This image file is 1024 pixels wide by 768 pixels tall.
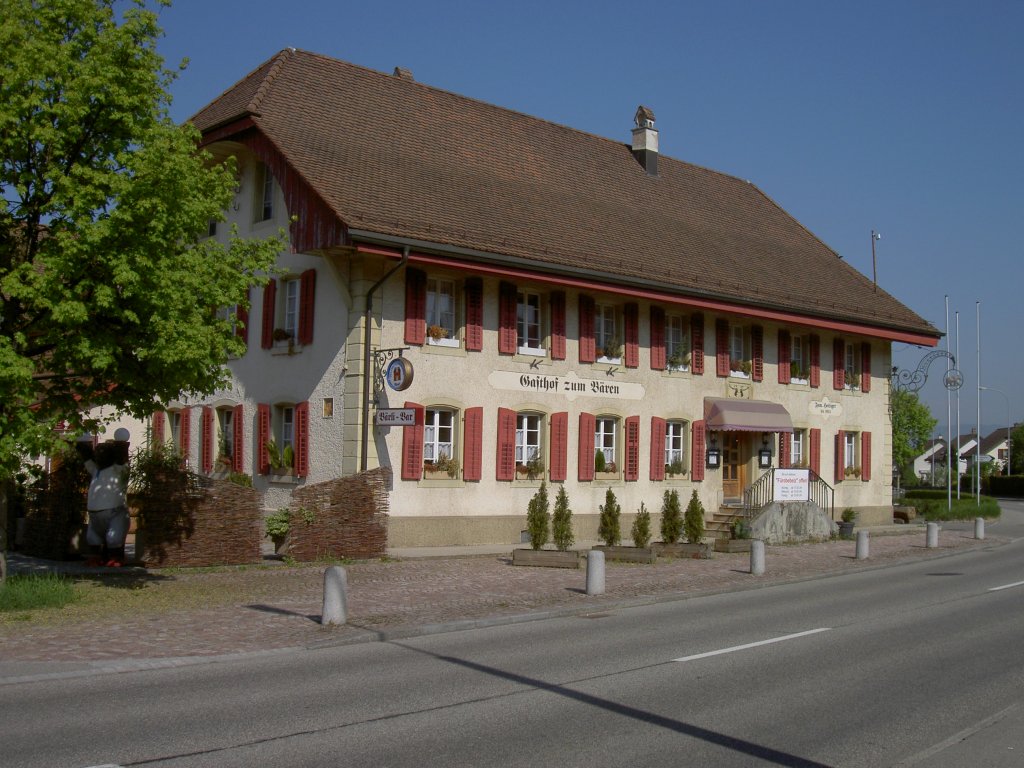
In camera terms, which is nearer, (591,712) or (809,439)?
(591,712)

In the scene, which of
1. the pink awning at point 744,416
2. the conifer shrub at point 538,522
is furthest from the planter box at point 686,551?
the pink awning at point 744,416

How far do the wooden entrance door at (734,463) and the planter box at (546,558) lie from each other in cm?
1063

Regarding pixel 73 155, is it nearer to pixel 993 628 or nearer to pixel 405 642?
pixel 405 642

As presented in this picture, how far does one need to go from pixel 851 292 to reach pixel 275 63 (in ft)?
59.4

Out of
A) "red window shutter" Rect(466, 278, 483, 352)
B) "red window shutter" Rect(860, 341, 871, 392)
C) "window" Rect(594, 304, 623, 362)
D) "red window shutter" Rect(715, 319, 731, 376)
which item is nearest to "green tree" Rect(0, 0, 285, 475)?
"red window shutter" Rect(466, 278, 483, 352)

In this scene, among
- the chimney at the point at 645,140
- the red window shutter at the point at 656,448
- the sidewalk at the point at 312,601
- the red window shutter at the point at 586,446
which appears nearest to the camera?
the sidewalk at the point at 312,601

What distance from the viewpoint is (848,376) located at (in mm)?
33375

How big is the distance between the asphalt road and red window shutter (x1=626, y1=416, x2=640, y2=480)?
508 inches

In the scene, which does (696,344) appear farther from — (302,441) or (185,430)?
(185,430)

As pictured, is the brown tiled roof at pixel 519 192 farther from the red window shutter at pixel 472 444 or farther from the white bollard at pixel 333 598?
the white bollard at pixel 333 598

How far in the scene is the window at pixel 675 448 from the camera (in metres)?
27.5

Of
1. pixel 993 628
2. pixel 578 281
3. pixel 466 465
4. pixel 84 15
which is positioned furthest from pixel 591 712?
pixel 578 281

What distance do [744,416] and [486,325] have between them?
8.52 metres

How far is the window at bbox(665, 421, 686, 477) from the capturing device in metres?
27.5
